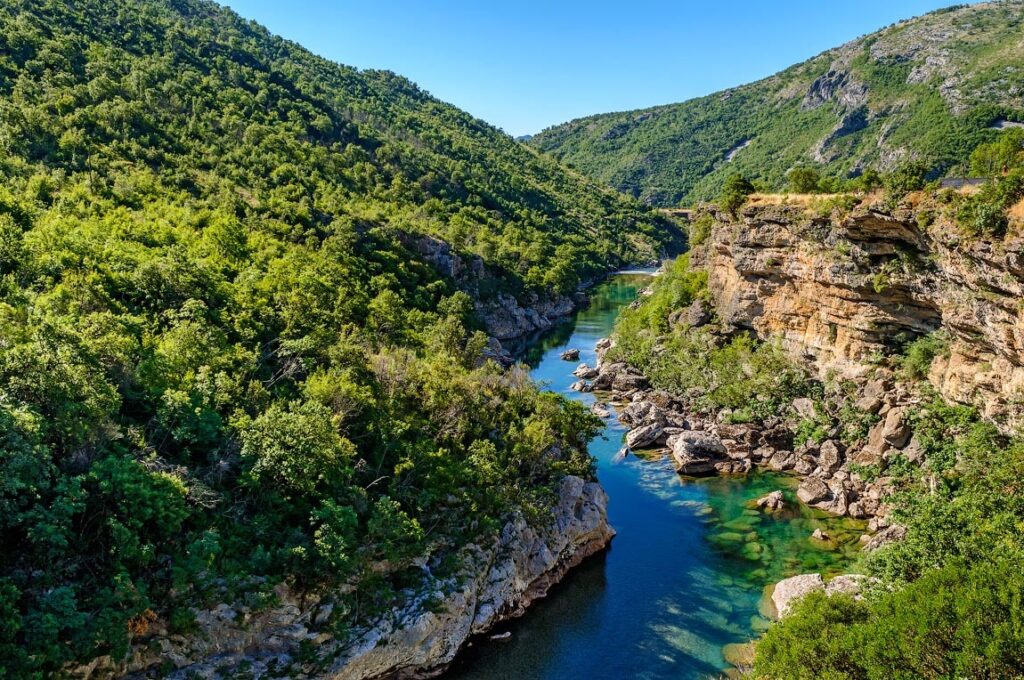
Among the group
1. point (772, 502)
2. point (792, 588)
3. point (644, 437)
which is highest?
point (644, 437)

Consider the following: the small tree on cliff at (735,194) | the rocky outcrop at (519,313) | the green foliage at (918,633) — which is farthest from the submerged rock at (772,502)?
Answer: the rocky outcrop at (519,313)

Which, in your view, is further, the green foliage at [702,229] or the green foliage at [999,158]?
the green foliage at [702,229]

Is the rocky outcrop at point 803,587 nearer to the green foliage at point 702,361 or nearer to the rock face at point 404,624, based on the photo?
the rock face at point 404,624

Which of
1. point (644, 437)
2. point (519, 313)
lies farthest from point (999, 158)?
point (519, 313)

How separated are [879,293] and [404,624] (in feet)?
120

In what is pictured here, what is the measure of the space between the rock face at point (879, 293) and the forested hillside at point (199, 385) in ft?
70.2

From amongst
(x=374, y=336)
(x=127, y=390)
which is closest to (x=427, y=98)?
(x=374, y=336)

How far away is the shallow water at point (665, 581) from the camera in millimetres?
24547

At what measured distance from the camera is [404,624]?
2266 cm

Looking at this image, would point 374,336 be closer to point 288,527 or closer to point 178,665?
point 288,527

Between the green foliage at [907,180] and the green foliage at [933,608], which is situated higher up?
the green foliage at [907,180]

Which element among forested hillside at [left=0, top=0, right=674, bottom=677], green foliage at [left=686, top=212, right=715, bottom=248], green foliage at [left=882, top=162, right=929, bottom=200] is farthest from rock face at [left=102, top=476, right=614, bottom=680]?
green foliage at [left=686, top=212, right=715, bottom=248]

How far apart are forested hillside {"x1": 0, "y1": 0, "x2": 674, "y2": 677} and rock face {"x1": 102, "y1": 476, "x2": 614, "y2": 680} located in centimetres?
80

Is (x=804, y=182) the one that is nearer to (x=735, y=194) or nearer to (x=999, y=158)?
(x=735, y=194)
